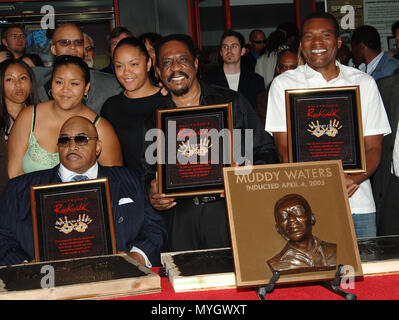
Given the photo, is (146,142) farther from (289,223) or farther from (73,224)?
(289,223)

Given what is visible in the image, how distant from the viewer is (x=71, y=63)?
13.3 ft

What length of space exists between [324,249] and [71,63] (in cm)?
265

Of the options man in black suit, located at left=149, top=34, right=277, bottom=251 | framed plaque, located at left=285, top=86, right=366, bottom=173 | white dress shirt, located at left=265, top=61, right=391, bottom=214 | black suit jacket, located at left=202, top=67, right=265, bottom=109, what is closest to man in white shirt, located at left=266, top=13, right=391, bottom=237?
white dress shirt, located at left=265, top=61, right=391, bottom=214

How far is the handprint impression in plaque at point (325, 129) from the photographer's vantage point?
3080 millimetres

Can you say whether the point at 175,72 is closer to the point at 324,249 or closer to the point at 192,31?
the point at 324,249

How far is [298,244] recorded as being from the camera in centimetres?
212

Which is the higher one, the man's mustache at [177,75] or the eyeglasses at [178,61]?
the eyeglasses at [178,61]

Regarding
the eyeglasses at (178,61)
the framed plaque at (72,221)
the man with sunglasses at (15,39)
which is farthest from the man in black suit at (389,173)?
the man with sunglasses at (15,39)

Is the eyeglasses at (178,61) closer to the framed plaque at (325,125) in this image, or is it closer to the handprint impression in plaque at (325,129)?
the framed plaque at (325,125)

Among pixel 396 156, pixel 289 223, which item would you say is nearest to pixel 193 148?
pixel 289 223
